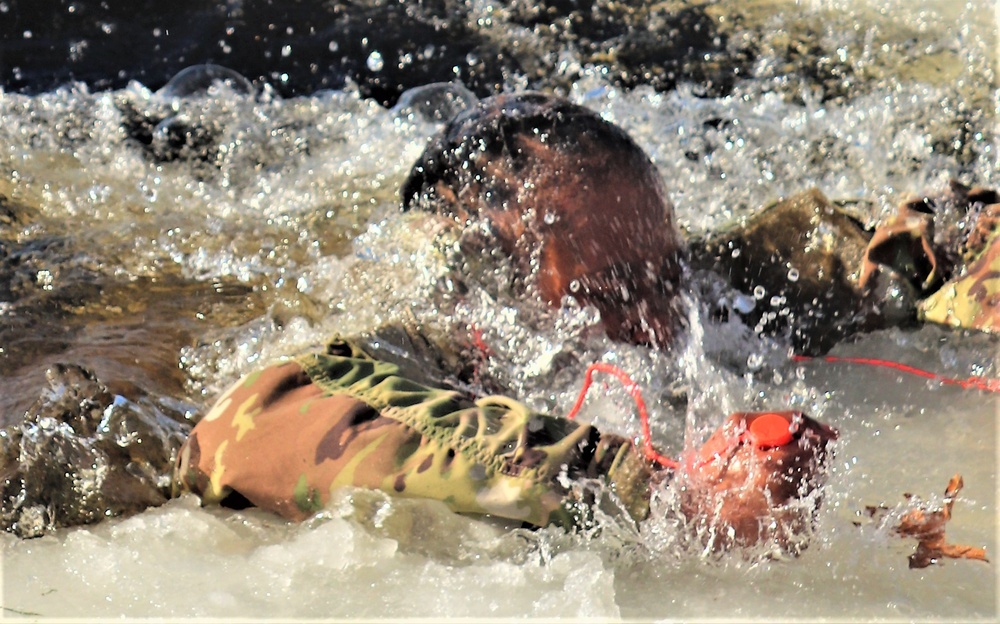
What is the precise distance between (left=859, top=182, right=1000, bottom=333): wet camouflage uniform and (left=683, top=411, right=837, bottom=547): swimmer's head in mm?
816

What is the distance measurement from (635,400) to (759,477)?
43 centimetres

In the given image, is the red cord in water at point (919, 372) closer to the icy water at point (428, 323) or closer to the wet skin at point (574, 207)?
the icy water at point (428, 323)

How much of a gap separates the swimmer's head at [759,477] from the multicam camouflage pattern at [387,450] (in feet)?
0.32

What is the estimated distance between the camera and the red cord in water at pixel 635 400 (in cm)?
146

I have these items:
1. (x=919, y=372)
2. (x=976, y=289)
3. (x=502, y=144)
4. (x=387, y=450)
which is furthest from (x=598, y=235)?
(x=976, y=289)

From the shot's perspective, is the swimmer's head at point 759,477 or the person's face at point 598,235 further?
the person's face at point 598,235

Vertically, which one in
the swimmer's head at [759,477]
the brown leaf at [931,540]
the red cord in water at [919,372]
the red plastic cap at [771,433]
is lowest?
the brown leaf at [931,540]

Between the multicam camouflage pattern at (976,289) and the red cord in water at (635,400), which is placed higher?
the multicam camouflage pattern at (976,289)

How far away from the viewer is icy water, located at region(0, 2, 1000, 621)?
145 centimetres

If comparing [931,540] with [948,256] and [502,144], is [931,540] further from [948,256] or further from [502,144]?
[502,144]

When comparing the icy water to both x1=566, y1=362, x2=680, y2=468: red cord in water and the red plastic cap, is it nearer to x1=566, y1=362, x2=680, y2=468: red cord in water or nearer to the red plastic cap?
x1=566, y1=362, x2=680, y2=468: red cord in water

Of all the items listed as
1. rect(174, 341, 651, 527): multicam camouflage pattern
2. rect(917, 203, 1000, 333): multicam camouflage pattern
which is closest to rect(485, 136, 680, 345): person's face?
rect(174, 341, 651, 527): multicam camouflage pattern

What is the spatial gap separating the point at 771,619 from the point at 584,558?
0.26m

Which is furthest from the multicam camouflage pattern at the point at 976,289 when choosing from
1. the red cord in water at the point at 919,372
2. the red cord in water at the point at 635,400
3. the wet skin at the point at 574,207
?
the red cord in water at the point at 635,400
